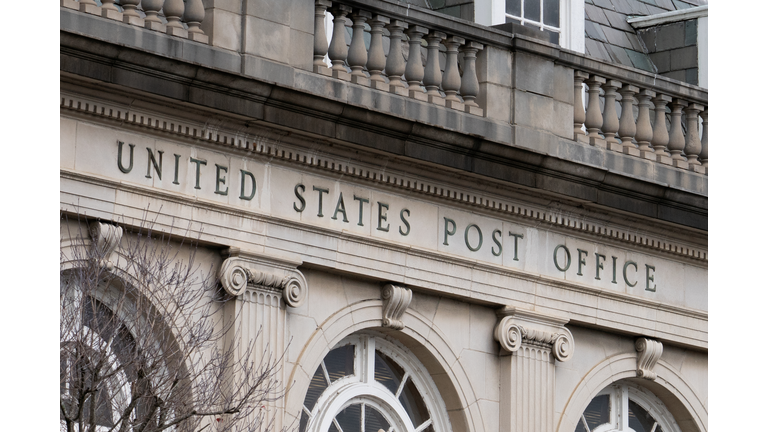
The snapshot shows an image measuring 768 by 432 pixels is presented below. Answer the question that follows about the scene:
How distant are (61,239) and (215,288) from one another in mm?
1663

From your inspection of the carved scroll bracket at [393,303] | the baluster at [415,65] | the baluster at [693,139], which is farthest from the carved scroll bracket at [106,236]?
the baluster at [693,139]

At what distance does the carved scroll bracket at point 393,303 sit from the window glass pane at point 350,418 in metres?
0.87

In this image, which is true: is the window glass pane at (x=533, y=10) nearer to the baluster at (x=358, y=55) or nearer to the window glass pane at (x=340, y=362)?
the baluster at (x=358, y=55)

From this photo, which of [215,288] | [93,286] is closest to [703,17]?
[215,288]

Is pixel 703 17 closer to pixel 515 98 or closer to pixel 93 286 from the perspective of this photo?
pixel 515 98

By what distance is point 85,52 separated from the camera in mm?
16078

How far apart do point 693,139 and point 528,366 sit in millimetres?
3566

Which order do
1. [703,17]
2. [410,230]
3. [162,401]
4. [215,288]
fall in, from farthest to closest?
[703,17], [410,230], [215,288], [162,401]

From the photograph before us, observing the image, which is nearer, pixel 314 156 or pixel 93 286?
pixel 93 286

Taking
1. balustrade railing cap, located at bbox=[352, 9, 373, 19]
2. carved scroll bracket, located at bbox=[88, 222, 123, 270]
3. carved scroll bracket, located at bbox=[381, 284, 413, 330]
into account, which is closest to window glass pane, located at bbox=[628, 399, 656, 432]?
carved scroll bracket, located at bbox=[381, 284, 413, 330]

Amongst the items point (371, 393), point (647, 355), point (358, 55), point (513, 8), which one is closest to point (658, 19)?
point (513, 8)

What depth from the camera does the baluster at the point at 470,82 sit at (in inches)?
765

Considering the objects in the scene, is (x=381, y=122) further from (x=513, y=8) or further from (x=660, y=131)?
(x=513, y=8)

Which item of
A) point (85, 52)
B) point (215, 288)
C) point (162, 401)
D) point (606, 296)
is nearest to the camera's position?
point (162, 401)
